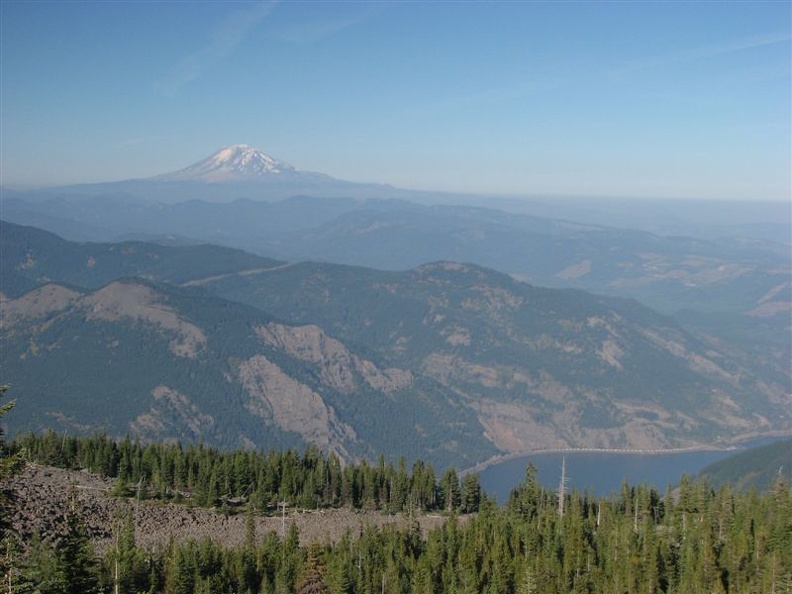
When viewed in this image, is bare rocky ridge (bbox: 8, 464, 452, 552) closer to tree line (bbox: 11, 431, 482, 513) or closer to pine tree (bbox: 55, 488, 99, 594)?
tree line (bbox: 11, 431, 482, 513)

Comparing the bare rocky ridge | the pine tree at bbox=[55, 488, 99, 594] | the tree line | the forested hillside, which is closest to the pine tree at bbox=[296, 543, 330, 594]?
the forested hillside

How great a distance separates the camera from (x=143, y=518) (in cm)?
8438

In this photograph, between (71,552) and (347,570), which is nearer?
(71,552)

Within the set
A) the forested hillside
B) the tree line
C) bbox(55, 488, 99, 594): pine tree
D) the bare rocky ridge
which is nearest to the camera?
bbox(55, 488, 99, 594): pine tree

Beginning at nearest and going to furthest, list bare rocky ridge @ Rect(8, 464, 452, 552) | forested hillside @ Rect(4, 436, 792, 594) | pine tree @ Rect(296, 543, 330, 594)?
forested hillside @ Rect(4, 436, 792, 594) < pine tree @ Rect(296, 543, 330, 594) < bare rocky ridge @ Rect(8, 464, 452, 552)

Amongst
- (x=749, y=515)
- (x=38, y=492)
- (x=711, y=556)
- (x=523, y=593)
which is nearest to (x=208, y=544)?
(x=38, y=492)

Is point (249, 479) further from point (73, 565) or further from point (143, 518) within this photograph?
point (73, 565)

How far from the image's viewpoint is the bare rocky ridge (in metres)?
72.8

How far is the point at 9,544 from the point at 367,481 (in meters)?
81.5

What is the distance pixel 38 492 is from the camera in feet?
259

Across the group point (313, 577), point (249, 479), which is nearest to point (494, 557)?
point (313, 577)

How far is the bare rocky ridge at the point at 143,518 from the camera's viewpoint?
239 feet

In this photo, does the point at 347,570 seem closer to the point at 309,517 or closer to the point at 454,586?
the point at 454,586

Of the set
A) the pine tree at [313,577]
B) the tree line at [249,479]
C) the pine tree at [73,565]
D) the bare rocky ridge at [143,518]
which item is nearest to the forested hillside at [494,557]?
the pine tree at [313,577]
